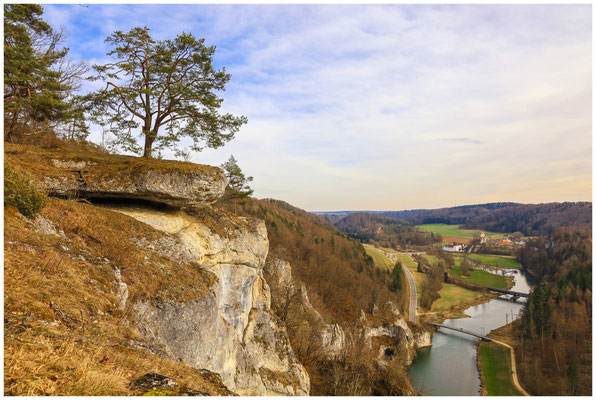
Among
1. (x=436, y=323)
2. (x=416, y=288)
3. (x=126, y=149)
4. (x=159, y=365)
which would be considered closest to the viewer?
(x=159, y=365)

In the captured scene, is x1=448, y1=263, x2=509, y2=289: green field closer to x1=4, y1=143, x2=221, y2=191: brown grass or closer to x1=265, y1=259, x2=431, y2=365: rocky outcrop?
x1=265, y1=259, x2=431, y2=365: rocky outcrop

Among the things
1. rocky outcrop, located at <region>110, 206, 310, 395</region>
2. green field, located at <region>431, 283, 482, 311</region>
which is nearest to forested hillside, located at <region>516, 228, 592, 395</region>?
green field, located at <region>431, 283, 482, 311</region>

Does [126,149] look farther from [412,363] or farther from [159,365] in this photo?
[412,363]

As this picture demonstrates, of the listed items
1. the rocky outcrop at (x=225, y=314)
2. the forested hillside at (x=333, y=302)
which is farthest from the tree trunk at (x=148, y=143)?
the forested hillside at (x=333, y=302)

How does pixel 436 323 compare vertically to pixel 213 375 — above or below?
below

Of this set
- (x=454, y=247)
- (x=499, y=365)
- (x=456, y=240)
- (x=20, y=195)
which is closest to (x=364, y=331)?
(x=499, y=365)

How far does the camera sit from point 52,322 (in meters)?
4.18

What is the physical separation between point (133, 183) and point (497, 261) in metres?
146

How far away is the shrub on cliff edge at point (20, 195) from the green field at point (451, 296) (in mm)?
83374

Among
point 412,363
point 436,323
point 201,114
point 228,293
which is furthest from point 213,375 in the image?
point 436,323

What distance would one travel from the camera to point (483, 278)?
96000mm

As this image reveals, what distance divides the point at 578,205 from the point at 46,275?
26170 centimetres

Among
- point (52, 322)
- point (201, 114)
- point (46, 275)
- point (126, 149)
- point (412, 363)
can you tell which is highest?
point (201, 114)

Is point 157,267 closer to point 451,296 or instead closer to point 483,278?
point 451,296
